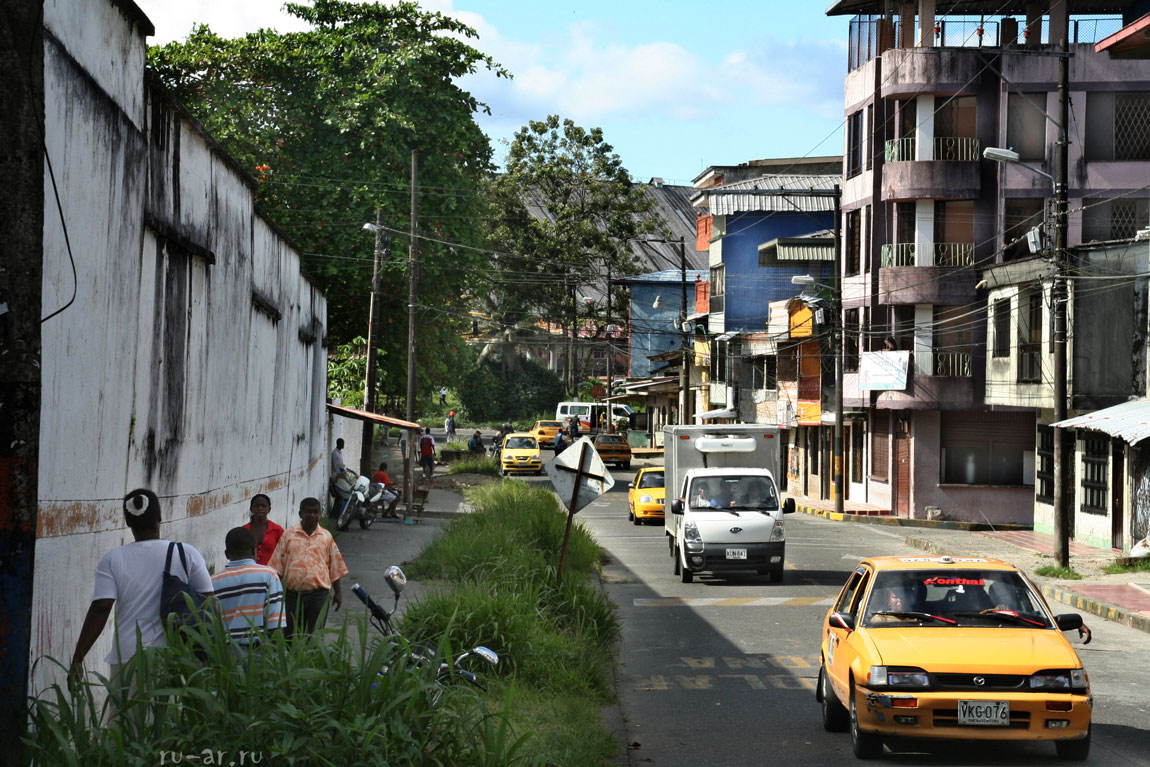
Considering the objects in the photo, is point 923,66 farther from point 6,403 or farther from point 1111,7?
point 6,403

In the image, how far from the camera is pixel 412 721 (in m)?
6.18

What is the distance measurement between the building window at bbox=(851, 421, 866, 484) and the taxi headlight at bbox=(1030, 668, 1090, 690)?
37.8 meters

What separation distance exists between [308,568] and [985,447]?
34.5 metres

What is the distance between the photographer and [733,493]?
23.5m

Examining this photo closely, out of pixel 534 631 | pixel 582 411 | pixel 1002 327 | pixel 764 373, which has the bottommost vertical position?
pixel 534 631

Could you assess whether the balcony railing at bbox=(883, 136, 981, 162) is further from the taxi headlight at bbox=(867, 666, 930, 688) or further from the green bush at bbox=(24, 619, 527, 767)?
the green bush at bbox=(24, 619, 527, 767)

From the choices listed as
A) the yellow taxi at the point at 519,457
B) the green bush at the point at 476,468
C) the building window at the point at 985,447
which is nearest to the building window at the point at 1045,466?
the building window at the point at 985,447

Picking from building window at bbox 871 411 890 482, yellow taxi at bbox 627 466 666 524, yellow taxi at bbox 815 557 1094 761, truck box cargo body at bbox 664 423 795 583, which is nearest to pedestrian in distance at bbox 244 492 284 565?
yellow taxi at bbox 815 557 1094 761

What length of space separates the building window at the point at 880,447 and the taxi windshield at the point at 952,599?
110ft

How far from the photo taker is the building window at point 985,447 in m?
41.7

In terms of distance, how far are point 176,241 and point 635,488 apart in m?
25.4

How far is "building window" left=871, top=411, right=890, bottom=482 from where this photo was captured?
44156mm

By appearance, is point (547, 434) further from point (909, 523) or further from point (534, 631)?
point (534, 631)

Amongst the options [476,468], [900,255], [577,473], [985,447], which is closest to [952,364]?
[985,447]
